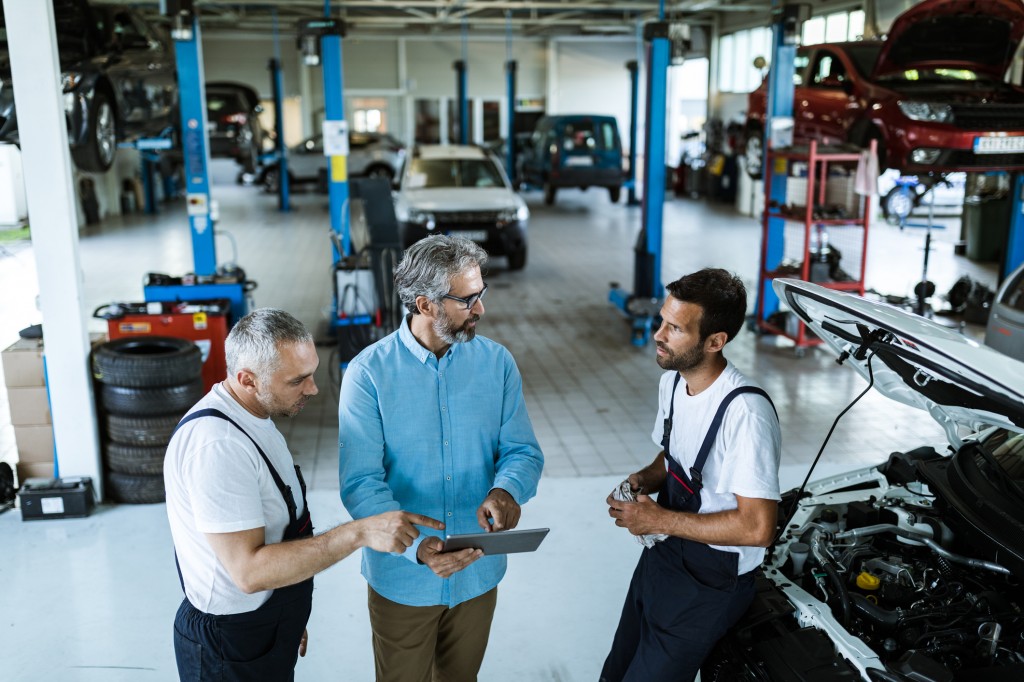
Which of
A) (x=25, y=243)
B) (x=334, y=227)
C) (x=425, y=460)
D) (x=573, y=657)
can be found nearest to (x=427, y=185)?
(x=334, y=227)

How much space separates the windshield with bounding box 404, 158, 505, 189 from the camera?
11750mm

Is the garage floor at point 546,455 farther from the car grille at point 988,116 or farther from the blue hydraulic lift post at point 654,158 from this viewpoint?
the car grille at point 988,116

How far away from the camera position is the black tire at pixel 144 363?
15.8ft

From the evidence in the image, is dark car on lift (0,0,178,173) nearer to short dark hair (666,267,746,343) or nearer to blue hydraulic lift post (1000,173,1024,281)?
short dark hair (666,267,746,343)

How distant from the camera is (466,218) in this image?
10.9 meters

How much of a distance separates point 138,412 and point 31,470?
0.82m

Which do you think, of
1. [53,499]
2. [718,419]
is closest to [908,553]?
[718,419]

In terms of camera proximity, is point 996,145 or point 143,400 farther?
point 996,145

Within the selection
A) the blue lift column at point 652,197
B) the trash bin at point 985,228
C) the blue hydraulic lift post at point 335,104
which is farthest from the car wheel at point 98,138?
the trash bin at point 985,228

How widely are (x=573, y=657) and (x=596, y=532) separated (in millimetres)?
1129

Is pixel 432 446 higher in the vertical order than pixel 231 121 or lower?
lower

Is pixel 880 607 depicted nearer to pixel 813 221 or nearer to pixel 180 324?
pixel 180 324

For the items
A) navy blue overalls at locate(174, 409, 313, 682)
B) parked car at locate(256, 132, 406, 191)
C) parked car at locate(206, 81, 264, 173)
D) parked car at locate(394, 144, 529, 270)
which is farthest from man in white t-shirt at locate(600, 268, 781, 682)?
parked car at locate(256, 132, 406, 191)

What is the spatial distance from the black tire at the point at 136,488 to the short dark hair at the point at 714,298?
3642mm
